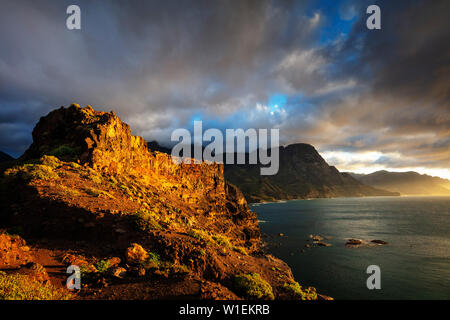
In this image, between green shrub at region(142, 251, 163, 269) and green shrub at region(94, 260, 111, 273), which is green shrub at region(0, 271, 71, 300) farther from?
green shrub at region(142, 251, 163, 269)

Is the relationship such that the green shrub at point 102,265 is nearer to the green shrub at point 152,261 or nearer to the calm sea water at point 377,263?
the green shrub at point 152,261

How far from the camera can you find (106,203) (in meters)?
15.0

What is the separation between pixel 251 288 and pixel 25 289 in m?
9.29

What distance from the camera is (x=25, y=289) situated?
20.9ft

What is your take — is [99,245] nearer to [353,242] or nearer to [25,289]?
[25,289]

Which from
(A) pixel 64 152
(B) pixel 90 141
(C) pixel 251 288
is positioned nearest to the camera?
(C) pixel 251 288

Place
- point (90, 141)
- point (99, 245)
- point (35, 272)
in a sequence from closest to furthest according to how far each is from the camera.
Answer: point (35, 272) → point (99, 245) → point (90, 141)

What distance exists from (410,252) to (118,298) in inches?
2960

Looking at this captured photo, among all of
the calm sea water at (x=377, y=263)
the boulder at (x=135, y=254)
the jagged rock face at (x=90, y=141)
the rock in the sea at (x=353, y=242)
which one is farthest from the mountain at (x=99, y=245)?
the rock in the sea at (x=353, y=242)

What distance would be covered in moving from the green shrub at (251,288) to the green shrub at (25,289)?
24.6 ft

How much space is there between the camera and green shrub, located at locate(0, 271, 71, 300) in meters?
6.02

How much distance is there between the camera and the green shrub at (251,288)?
398 inches

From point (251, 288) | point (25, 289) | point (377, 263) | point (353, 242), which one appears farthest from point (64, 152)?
point (353, 242)
